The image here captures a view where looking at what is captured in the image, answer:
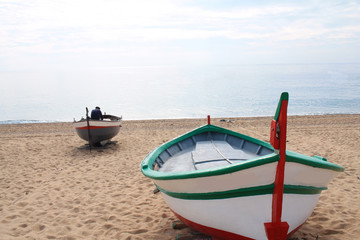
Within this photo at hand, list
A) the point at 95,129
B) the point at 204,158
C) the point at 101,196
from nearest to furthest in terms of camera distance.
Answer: the point at 204,158 → the point at 101,196 → the point at 95,129

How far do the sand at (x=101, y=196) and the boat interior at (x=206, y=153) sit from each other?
980 millimetres

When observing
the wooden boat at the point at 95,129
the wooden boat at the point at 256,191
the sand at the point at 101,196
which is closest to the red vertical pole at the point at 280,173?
the wooden boat at the point at 256,191

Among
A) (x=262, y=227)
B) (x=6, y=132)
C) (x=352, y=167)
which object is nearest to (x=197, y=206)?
(x=262, y=227)

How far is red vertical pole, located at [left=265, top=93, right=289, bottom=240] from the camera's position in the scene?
285 cm

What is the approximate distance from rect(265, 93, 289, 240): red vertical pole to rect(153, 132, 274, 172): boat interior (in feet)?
4.93

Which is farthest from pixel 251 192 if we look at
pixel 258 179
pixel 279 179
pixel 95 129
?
pixel 95 129

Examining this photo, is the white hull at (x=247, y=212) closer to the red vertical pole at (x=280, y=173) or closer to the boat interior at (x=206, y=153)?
the red vertical pole at (x=280, y=173)

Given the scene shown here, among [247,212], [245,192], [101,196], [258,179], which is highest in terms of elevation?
[258,179]

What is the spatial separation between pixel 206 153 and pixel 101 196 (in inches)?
109

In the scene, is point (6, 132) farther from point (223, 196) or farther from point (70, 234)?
point (223, 196)

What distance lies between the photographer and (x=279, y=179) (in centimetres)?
300

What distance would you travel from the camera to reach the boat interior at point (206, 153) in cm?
483

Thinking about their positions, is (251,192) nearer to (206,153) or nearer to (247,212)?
(247,212)

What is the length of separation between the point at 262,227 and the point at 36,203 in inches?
194
